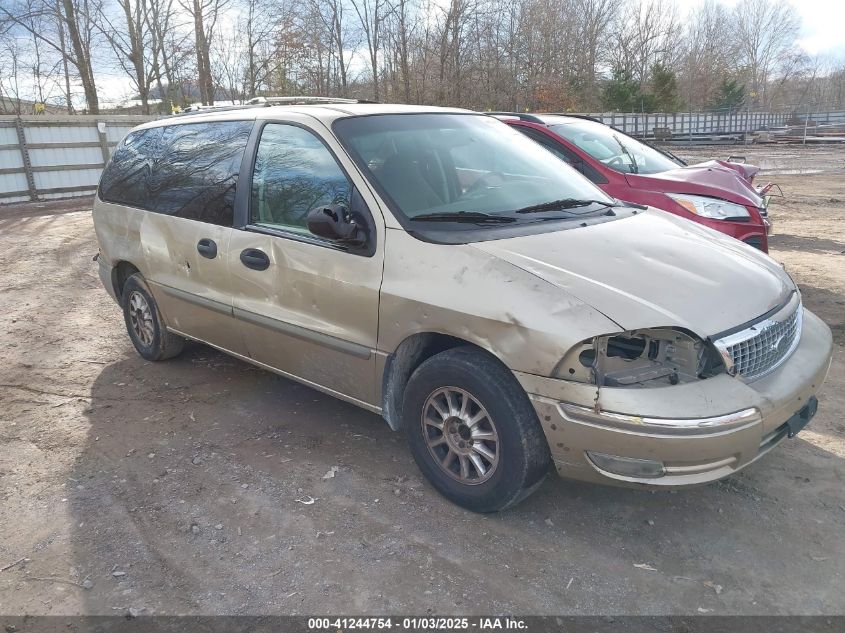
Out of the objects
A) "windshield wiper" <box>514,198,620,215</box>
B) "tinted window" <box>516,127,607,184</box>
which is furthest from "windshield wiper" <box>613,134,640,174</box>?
"windshield wiper" <box>514,198,620,215</box>

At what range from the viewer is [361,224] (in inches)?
128

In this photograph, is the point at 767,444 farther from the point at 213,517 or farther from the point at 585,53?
the point at 585,53

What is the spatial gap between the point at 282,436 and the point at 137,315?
2.02 m

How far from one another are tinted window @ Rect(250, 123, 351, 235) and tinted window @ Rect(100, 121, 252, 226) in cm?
22

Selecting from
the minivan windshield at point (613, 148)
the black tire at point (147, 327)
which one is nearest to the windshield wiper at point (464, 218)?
the black tire at point (147, 327)

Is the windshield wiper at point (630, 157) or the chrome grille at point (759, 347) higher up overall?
the windshield wiper at point (630, 157)

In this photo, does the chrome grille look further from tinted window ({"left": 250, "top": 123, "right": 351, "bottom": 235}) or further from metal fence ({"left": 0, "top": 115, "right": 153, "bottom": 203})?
metal fence ({"left": 0, "top": 115, "right": 153, "bottom": 203})

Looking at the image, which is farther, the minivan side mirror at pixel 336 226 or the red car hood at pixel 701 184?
the red car hood at pixel 701 184

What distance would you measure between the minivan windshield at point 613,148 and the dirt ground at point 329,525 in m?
2.86

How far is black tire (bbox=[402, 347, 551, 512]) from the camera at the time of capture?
9.11 feet

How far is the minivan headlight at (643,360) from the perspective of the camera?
8.54ft

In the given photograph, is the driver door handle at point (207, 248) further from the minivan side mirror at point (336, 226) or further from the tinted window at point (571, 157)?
the tinted window at point (571, 157)

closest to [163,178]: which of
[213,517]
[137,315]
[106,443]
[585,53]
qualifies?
[137,315]

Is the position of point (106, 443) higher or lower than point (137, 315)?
lower
